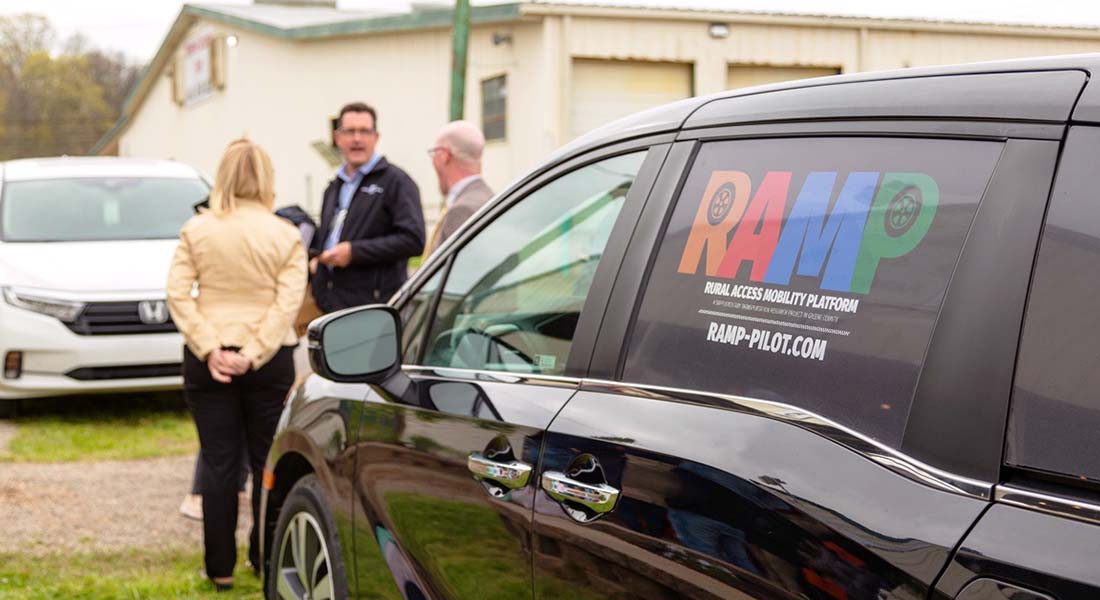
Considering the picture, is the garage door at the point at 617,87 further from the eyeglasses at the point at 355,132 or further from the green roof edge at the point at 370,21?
the eyeglasses at the point at 355,132

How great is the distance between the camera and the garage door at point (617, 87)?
1933 cm

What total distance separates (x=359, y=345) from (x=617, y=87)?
54.9 ft

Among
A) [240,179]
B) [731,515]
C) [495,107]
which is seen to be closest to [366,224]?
[240,179]

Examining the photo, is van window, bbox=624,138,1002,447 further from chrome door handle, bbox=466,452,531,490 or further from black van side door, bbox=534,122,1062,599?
chrome door handle, bbox=466,452,531,490

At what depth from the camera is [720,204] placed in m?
2.25

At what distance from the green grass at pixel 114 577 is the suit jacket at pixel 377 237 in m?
1.41

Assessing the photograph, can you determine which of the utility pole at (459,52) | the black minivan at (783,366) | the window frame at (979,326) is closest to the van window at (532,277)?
the black minivan at (783,366)

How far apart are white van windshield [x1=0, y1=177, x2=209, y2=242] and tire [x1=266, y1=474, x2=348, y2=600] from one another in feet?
19.4

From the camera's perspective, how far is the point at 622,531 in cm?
208

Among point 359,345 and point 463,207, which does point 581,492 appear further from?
point 463,207

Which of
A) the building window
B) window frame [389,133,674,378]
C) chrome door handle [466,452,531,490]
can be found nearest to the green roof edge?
the building window

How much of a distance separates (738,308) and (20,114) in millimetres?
78782

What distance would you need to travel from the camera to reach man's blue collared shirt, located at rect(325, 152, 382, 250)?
6375 millimetres

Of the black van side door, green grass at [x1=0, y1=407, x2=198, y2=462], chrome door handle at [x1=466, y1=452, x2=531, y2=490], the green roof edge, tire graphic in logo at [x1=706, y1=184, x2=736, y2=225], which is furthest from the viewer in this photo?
the green roof edge
